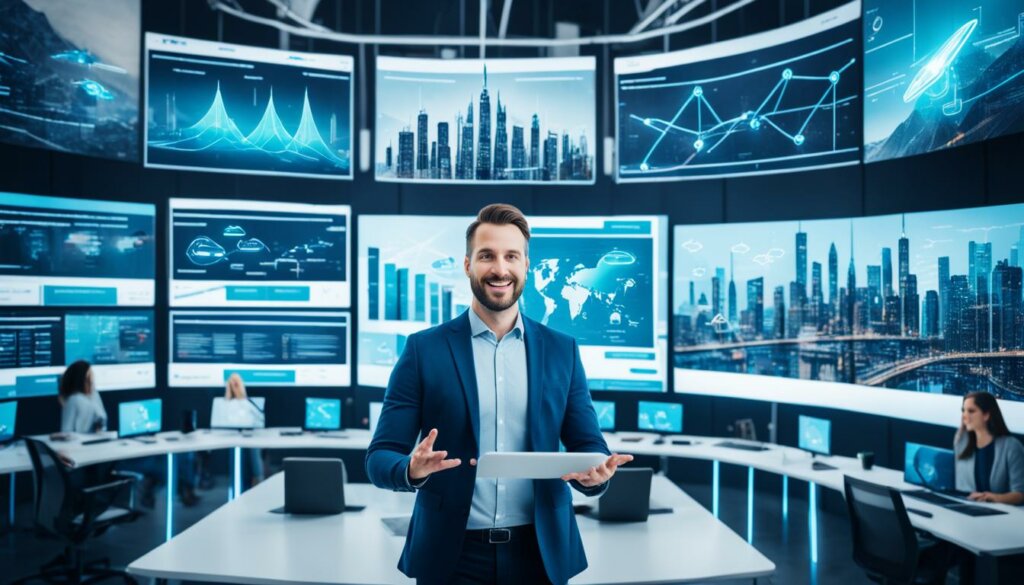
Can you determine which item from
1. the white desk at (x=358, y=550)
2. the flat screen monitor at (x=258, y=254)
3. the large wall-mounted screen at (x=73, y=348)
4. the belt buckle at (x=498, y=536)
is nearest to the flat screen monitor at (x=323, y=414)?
the flat screen monitor at (x=258, y=254)

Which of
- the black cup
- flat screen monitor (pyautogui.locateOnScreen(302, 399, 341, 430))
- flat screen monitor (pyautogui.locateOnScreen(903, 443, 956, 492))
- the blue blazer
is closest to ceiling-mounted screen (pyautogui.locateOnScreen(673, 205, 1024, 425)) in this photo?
the black cup

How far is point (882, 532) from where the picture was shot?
3.63 metres

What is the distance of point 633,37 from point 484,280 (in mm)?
5044

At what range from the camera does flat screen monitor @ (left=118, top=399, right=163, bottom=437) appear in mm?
5625

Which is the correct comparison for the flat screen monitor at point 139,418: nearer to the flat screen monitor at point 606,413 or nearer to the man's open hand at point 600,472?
the flat screen monitor at point 606,413

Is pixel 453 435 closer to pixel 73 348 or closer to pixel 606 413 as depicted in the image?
pixel 606 413

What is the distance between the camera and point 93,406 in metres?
5.74

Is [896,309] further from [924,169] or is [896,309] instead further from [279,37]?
[279,37]

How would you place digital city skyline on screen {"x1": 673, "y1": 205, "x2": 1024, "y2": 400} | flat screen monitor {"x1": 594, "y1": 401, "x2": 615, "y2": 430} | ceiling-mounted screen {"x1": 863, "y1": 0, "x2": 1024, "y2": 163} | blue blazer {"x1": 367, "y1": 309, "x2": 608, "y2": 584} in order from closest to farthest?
blue blazer {"x1": 367, "y1": 309, "x2": 608, "y2": 584}, ceiling-mounted screen {"x1": 863, "y1": 0, "x2": 1024, "y2": 163}, digital city skyline on screen {"x1": 673, "y1": 205, "x2": 1024, "y2": 400}, flat screen monitor {"x1": 594, "y1": 401, "x2": 615, "y2": 430}

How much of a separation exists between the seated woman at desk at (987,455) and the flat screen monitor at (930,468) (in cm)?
5

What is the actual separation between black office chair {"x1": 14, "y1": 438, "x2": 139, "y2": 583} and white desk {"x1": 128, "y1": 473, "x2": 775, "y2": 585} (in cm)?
114

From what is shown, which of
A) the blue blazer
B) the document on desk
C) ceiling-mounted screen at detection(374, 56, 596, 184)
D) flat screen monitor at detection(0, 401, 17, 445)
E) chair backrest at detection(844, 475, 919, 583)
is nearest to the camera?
the document on desk

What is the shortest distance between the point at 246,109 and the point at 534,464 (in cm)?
556

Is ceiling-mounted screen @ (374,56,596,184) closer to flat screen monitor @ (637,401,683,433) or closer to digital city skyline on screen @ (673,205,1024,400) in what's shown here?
digital city skyline on screen @ (673,205,1024,400)
